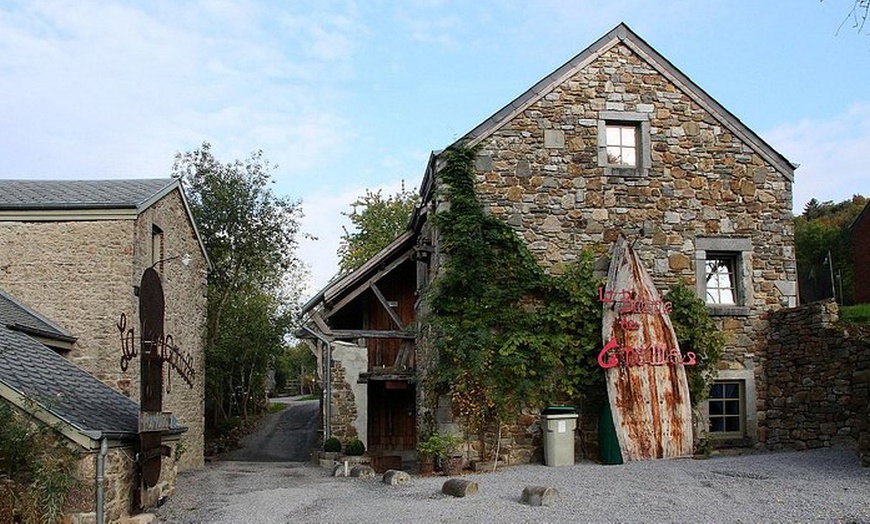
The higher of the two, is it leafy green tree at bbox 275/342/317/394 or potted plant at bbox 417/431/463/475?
leafy green tree at bbox 275/342/317/394

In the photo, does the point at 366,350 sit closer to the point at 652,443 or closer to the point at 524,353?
the point at 524,353

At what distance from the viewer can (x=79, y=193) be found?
49.6ft

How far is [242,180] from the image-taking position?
26.5m

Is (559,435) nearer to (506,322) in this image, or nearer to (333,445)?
(506,322)

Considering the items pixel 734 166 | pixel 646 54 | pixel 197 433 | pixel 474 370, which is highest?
pixel 646 54

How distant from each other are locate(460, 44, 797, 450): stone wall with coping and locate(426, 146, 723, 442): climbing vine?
0.39 metres

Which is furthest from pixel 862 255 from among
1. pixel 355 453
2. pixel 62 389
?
pixel 62 389

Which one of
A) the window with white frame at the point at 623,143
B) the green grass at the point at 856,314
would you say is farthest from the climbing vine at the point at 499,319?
the green grass at the point at 856,314

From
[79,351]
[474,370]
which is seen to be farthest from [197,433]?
[474,370]

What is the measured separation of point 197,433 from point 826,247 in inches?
1151

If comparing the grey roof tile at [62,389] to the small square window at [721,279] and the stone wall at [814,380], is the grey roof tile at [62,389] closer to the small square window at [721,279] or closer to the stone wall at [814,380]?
the small square window at [721,279]

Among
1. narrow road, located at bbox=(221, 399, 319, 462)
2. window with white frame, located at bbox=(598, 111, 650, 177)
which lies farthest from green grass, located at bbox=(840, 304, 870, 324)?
narrow road, located at bbox=(221, 399, 319, 462)

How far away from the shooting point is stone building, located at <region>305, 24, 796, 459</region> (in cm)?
1405

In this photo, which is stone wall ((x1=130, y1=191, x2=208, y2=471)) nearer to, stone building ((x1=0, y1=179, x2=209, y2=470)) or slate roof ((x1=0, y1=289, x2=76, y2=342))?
stone building ((x1=0, y1=179, x2=209, y2=470))
